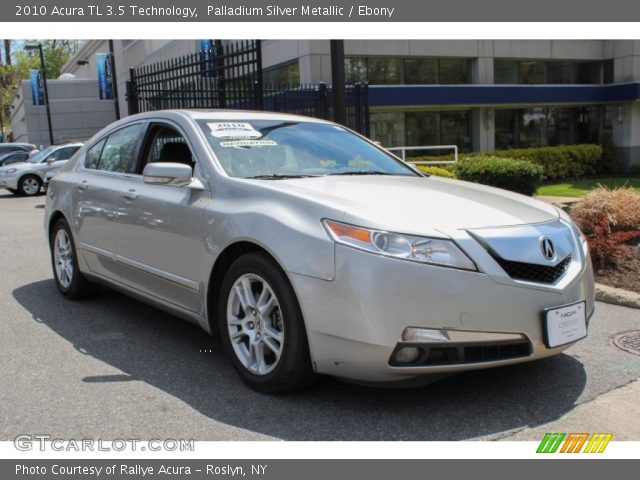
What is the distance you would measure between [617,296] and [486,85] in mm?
17631

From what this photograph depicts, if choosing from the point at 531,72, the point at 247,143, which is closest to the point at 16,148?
the point at 531,72

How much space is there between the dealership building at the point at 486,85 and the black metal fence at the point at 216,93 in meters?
6.97

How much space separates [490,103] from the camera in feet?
72.9

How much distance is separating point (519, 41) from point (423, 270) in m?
22.3

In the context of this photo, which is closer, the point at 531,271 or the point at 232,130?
the point at 531,271

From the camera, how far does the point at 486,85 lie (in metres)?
22.1

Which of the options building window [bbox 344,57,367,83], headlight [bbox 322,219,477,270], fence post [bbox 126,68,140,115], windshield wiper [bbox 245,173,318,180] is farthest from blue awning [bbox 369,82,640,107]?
headlight [bbox 322,219,477,270]

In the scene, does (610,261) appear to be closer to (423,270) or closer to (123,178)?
(423,270)

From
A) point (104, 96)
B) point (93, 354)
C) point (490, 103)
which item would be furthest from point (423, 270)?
point (104, 96)

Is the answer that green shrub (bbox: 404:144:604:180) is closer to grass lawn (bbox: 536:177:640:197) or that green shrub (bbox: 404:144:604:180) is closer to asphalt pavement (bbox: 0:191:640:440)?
grass lawn (bbox: 536:177:640:197)

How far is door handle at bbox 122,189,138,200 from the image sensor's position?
4.84 meters

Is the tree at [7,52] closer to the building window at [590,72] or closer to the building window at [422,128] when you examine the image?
the building window at [422,128]

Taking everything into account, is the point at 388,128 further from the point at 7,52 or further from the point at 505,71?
the point at 7,52

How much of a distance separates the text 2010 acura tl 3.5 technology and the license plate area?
0.01 m
